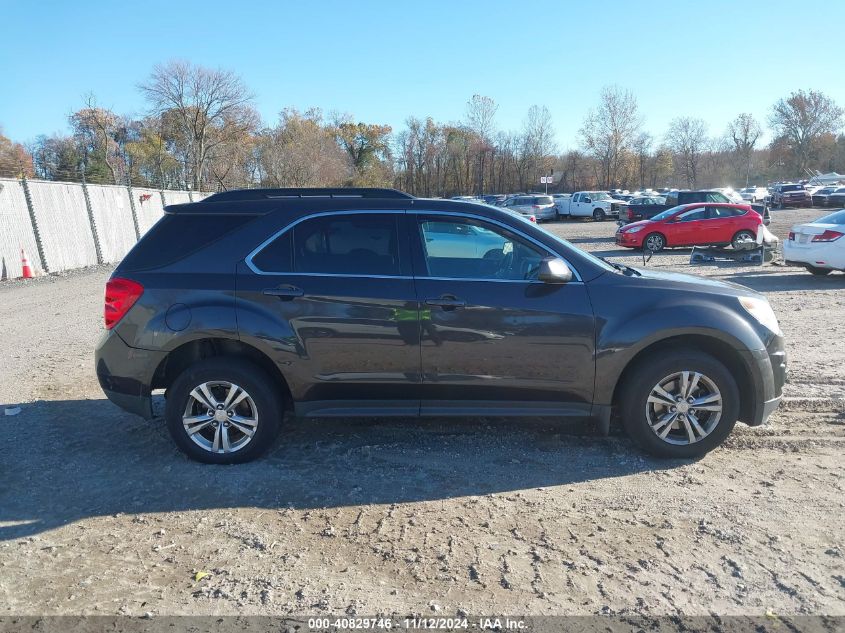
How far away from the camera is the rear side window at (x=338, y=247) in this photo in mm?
4496

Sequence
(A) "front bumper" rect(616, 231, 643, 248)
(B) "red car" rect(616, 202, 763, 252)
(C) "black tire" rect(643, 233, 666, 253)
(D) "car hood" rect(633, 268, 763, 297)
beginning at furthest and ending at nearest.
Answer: (A) "front bumper" rect(616, 231, 643, 248) < (C) "black tire" rect(643, 233, 666, 253) < (B) "red car" rect(616, 202, 763, 252) < (D) "car hood" rect(633, 268, 763, 297)

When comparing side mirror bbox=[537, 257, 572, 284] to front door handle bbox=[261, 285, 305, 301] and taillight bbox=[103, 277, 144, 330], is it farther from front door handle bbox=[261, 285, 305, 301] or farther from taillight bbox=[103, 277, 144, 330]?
taillight bbox=[103, 277, 144, 330]

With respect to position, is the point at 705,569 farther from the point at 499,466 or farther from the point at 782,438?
the point at 782,438

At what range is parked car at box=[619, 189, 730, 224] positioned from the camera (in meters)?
24.9

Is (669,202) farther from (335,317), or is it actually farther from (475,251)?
(335,317)

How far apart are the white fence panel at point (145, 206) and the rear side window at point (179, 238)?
2058cm

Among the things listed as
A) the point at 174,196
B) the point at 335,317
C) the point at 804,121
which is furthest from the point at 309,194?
the point at 804,121

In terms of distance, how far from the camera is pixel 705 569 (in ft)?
10.5

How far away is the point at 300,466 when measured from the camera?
14.7ft

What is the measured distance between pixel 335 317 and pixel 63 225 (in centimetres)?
1775

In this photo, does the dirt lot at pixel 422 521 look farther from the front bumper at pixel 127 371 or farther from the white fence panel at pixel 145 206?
the white fence panel at pixel 145 206

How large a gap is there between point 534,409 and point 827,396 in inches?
128

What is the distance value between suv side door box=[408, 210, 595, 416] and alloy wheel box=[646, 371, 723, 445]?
49 cm

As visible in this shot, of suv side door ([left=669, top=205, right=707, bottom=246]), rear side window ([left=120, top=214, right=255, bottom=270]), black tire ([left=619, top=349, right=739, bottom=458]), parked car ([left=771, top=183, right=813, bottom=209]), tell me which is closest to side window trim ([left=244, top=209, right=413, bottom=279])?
rear side window ([left=120, top=214, right=255, bottom=270])
